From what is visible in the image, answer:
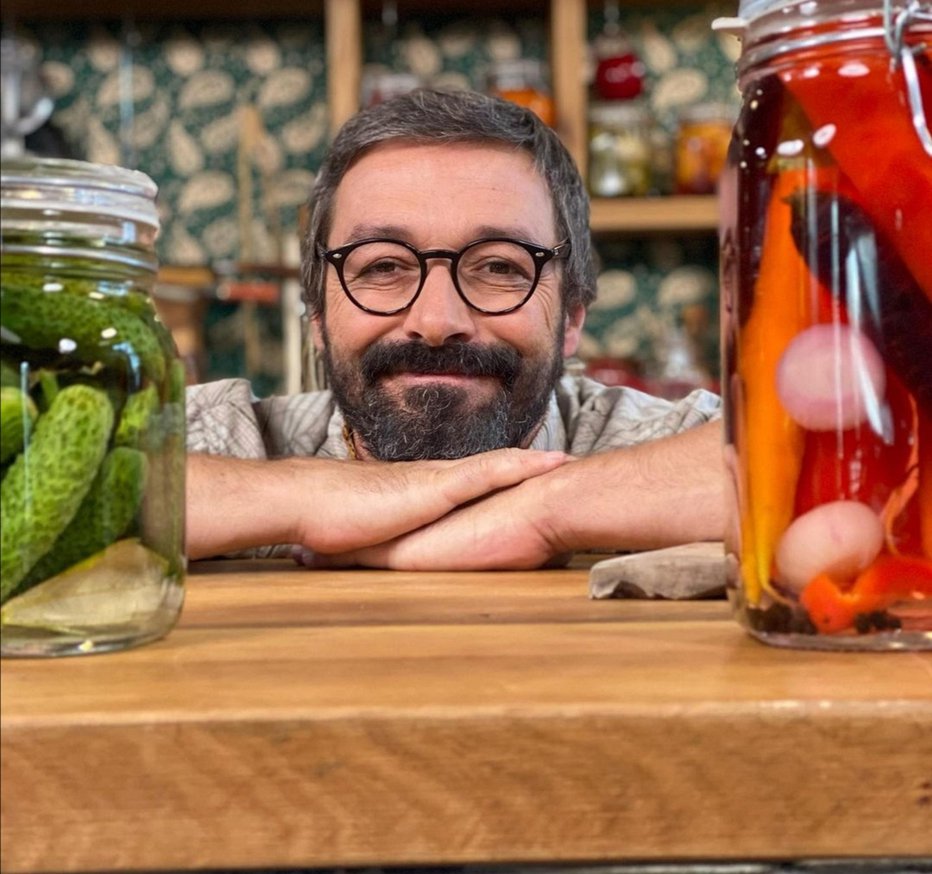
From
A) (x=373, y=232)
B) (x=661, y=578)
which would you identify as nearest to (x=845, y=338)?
(x=661, y=578)

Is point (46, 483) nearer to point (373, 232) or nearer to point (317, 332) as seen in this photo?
point (373, 232)

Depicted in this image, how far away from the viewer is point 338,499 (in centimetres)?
99

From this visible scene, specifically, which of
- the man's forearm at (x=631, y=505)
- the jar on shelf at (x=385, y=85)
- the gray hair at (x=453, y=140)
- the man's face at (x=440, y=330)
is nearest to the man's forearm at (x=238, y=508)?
the man's forearm at (x=631, y=505)

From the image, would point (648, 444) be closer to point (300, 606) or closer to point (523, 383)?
point (300, 606)

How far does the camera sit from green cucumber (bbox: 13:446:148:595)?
0.50 meters

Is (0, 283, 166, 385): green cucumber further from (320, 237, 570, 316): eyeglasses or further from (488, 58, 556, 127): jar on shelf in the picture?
(488, 58, 556, 127): jar on shelf

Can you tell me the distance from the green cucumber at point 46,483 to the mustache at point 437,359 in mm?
1154

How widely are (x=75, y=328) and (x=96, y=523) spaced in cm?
7

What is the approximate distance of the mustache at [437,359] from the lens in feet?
5.42

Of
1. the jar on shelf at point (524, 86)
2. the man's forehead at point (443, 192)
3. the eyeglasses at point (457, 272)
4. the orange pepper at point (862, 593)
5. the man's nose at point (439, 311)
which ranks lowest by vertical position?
the orange pepper at point (862, 593)

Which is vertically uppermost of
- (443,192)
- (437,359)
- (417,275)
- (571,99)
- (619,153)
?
(571,99)

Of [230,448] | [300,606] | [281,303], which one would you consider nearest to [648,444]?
[300,606]

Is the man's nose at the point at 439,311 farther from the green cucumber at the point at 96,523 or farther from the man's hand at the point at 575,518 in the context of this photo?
the green cucumber at the point at 96,523

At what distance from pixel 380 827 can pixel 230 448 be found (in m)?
1.27
